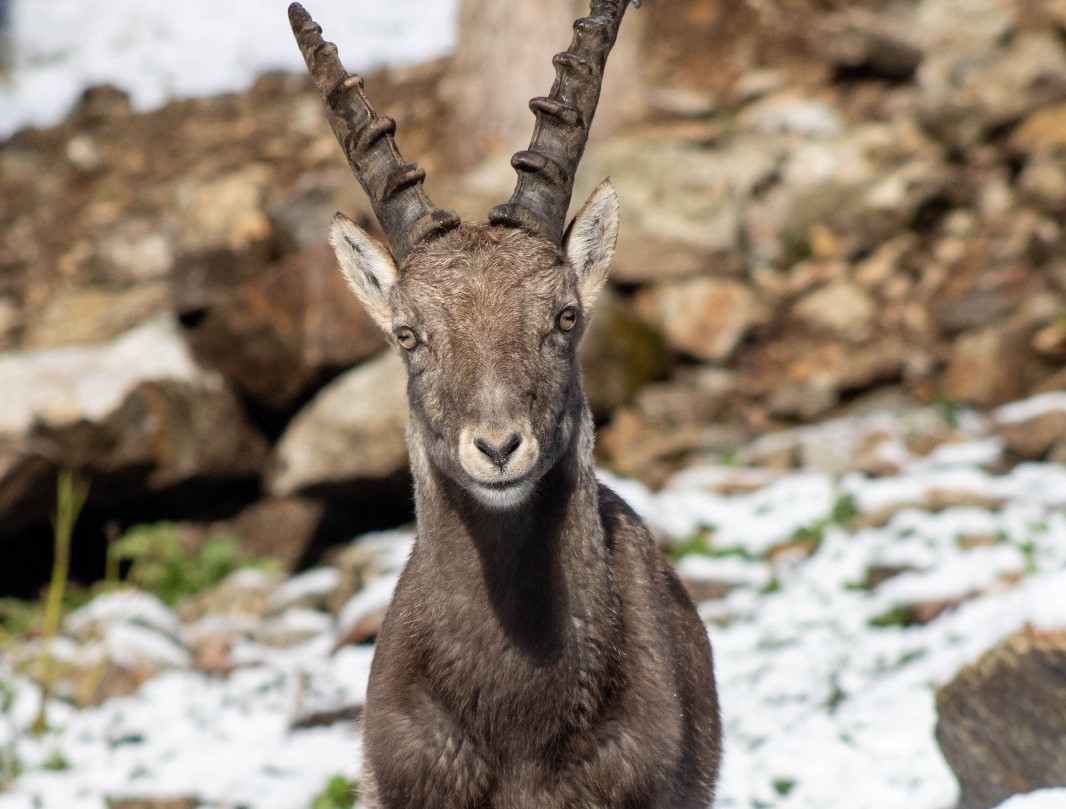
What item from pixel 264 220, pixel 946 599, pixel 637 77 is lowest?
pixel 946 599

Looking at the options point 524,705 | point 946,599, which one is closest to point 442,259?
point 524,705

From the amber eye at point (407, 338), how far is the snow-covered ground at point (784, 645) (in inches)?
121

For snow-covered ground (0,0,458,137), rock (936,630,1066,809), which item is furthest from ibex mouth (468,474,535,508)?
snow-covered ground (0,0,458,137)

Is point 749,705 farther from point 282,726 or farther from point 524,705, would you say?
point 524,705

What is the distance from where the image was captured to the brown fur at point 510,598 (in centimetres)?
483

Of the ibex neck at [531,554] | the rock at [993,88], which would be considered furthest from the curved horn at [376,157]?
the rock at [993,88]

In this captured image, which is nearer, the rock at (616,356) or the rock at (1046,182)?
the rock at (616,356)

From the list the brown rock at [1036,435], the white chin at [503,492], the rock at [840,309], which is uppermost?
the rock at [840,309]

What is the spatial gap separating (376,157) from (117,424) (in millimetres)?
7815

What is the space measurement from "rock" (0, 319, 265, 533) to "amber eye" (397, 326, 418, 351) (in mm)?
7770

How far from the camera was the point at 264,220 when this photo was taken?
14.6 meters

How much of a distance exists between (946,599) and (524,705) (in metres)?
4.97

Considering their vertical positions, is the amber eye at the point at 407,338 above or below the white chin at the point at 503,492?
above

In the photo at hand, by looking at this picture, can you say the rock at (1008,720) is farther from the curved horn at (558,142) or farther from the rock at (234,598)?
the rock at (234,598)
